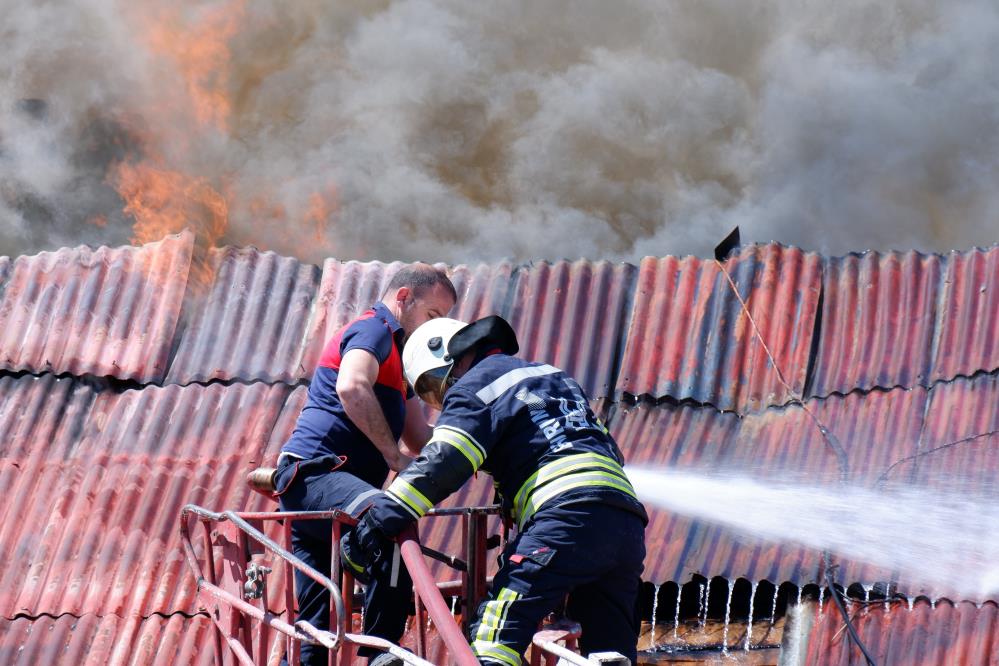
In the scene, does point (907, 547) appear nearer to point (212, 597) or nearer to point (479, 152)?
point (212, 597)

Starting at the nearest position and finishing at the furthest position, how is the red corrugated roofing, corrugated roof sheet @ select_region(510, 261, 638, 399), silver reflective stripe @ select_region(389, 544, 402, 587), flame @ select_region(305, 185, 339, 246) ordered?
silver reflective stripe @ select_region(389, 544, 402, 587)
the red corrugated roofing
corrugated roof sheet @ select_region(510, 261, 638, 399)
flame @ select_region(305, 185, 339, 246)

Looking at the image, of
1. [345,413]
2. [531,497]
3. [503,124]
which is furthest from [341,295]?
[503,124]

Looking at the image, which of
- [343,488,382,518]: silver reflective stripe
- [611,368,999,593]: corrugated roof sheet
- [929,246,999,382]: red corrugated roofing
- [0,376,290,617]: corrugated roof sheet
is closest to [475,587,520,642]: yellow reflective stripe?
[343,488,382,518]: silver reflective stripe

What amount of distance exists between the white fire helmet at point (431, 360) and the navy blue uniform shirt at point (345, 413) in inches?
6.3

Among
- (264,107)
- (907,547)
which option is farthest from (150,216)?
(907,547)

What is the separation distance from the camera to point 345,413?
4520mm

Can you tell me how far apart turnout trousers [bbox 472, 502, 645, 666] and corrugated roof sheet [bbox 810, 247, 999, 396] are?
346 cm

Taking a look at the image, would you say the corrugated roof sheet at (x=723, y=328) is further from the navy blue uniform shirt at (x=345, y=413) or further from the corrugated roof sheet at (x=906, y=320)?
the navy blue uniform shirt at (x=345, y=413)

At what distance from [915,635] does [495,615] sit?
9.46 ft

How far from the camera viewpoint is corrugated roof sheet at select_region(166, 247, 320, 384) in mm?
7793

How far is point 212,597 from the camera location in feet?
14.2

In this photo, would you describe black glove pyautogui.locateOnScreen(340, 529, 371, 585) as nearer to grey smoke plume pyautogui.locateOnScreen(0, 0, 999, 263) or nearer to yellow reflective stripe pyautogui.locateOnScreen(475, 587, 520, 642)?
yellow reflective stripe pyautogui.locateOnScreen(475, 587, 520, 642)

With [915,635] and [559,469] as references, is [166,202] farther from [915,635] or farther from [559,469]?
[559,469]

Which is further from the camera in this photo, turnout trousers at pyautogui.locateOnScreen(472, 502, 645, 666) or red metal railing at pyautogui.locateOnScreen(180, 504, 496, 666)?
turnout trousers at pyautogui.locateOnScreen(472, 502, 645, 666)
